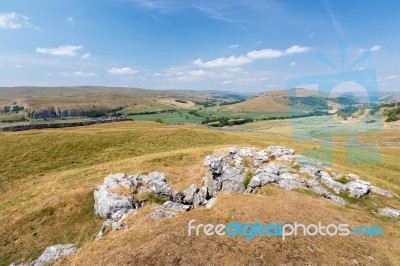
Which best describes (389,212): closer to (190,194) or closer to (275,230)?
(275,230)

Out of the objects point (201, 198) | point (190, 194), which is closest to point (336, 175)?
point (201, 198)

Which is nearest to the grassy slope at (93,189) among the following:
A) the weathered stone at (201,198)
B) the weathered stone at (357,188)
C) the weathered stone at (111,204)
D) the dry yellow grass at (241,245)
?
the dry yellow grass at (241,245)

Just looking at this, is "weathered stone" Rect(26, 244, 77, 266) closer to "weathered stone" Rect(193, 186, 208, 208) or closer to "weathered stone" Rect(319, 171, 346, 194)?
"weathered stone" Rect(193, 186, 208, 208)

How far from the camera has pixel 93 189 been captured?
39656 mm

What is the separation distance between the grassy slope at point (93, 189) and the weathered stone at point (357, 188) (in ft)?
9.47

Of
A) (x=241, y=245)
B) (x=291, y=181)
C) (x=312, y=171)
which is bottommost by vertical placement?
(x=241, y=245)

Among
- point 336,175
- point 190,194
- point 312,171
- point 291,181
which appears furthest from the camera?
point 336,175

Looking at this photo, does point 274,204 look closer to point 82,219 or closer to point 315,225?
point 315,225

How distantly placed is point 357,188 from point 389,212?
185 inches

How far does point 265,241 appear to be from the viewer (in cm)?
2086

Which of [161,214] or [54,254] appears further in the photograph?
[161,214]

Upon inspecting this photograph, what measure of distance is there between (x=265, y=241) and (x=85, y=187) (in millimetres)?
30439

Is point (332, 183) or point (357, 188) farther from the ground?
point (332, 183)

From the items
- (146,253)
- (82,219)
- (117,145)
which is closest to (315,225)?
(146,253)
